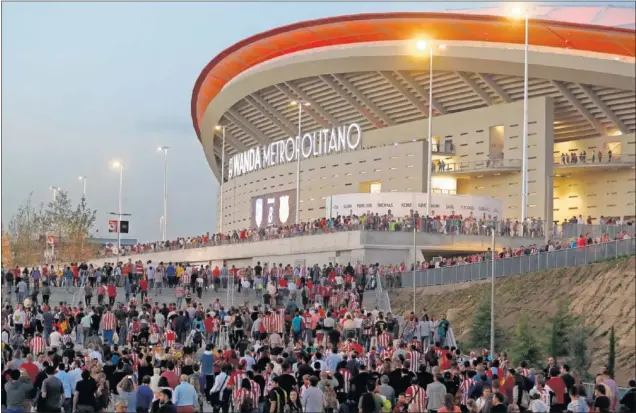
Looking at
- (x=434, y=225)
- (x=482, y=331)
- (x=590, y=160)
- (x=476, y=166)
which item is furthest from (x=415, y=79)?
(x=482, y=331)

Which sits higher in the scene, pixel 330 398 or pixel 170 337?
pixel 170 337

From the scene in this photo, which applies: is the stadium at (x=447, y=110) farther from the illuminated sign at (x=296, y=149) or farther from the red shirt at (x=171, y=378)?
the red shirt at (x=171, y=378)

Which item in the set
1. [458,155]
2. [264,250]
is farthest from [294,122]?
[264,250]

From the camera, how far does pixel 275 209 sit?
75188mm

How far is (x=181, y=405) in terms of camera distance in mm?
17641

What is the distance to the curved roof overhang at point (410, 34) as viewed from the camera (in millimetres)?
57594

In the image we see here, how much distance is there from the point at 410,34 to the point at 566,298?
31.2m

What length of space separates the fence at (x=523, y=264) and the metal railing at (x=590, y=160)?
19.7 meters

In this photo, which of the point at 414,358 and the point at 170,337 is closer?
the point at 414,358

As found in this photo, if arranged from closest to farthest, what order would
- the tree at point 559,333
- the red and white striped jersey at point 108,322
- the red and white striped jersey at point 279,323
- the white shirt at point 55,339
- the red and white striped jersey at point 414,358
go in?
the red and white striped jersey at point 414,358 → the white shirt at point 55,339 → the red and white striped jersey at point 108,322 → the red and white striped jersey at point 279,323 → the tree at point 559,333

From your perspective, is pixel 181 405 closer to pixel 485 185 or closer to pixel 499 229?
pixel 499 229

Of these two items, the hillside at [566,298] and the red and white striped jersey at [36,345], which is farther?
the hillside at [566,298]

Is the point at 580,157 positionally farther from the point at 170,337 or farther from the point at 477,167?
the point at 170,337

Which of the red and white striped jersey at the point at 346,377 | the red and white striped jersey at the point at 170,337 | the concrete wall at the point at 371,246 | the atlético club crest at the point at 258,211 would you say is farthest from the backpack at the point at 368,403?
the atlético club crest at the point at 258,211
